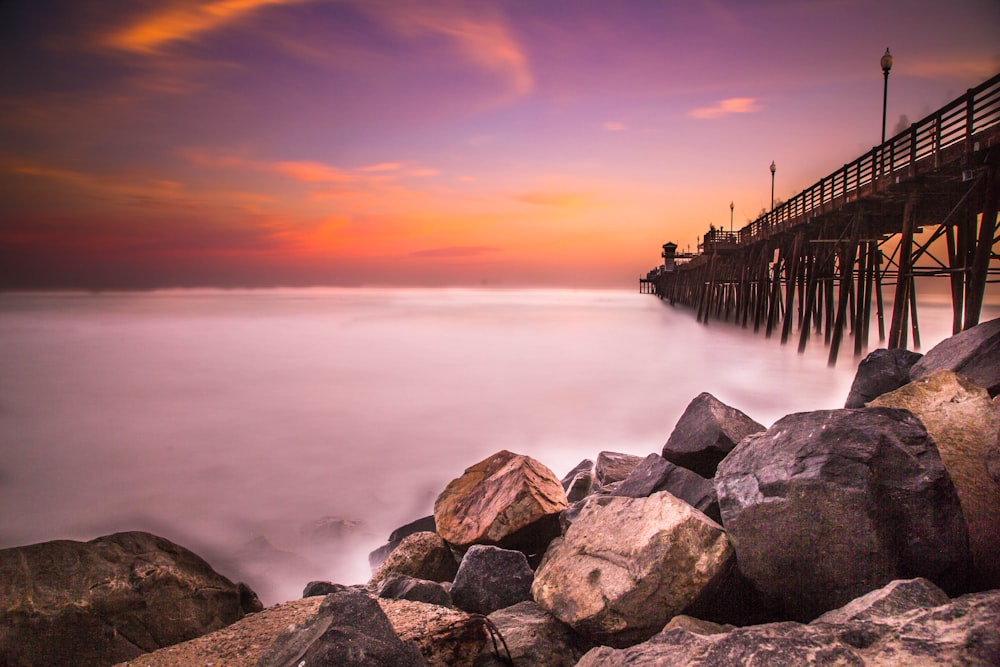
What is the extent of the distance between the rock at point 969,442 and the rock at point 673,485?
55.3 inches

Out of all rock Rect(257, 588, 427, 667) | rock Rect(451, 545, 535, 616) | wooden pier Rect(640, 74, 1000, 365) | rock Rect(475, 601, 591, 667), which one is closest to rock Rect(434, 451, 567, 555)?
rock Rect(451, 545, 535, 616)

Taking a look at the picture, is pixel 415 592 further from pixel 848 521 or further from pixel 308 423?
pixel 308 423

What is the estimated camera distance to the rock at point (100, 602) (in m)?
3.20

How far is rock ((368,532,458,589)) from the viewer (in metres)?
4.83

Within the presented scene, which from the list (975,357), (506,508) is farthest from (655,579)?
(975,357)

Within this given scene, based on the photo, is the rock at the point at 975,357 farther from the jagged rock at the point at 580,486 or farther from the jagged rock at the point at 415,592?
the jagged rock at the point at 415,592

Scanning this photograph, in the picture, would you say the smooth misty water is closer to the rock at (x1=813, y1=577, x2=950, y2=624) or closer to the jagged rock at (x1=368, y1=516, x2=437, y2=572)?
the jagged rock at (x1=368, y1=516, x2=437, y2=572)

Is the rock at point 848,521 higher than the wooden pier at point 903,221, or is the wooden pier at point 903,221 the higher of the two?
the wooden pier at point 903,221

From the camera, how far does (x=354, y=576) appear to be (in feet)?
21.9

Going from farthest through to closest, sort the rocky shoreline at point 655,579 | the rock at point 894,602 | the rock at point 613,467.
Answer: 1. the rock at point 613,467
2. the rocky shoreline at point 655,579
3. the rock at point 894,602

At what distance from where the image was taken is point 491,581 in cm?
398

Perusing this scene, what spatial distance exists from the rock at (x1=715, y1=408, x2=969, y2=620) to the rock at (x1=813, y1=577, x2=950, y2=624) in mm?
465

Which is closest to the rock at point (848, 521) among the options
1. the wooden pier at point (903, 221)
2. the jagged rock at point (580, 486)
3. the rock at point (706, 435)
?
the rock at point (706, 435)

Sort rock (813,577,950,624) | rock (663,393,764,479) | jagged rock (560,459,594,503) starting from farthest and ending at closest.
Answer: jagged rock (560,459,594,503) < rock (663,393,764,479) < rock (813,577,950,624)
